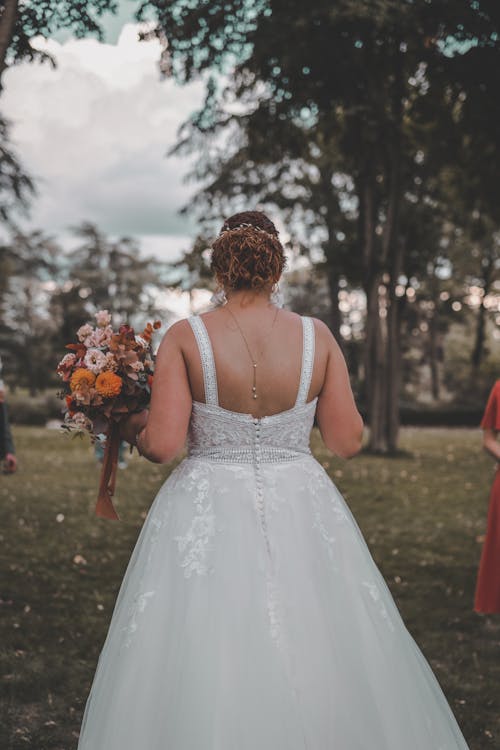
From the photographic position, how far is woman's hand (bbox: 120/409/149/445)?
336 cm

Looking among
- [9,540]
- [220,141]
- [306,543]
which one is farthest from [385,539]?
[220,141]

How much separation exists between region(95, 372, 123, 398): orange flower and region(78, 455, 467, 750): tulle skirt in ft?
1.47

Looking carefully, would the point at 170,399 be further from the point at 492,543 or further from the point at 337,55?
the point at 337,55

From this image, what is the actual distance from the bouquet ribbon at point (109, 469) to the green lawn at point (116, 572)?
4.87 feet

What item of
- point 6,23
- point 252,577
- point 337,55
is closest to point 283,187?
point 337,55

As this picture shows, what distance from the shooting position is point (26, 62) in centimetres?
497

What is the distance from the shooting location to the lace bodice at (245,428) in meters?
3.04

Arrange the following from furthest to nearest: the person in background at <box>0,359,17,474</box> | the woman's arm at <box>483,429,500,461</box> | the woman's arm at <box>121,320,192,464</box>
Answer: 1. the person in background at <box>0,359,17,474</box>
2. the woman's arm at <box>483,429,500,461</box>
3. the woman's arm at <box>121,320,192,464</box>

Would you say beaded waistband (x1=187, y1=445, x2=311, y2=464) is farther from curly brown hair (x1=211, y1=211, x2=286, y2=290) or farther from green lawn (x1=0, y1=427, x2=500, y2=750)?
green lawn (x1=0, y1=427, x2=500, y2=750)

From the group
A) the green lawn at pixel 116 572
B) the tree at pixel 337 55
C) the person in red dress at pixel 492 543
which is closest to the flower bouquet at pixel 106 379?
the green lawn at pixel 116 572

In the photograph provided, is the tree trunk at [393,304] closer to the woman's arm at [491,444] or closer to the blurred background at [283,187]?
the blurred background at [283,187]

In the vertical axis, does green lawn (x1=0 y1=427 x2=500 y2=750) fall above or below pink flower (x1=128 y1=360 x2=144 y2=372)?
below

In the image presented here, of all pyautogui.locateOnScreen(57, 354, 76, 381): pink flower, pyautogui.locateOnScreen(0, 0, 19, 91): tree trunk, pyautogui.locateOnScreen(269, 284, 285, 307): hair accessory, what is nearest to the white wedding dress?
pyautogui.locateOnScreen(269, 284, 285, 307): hair accessory

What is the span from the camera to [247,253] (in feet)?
9.95
